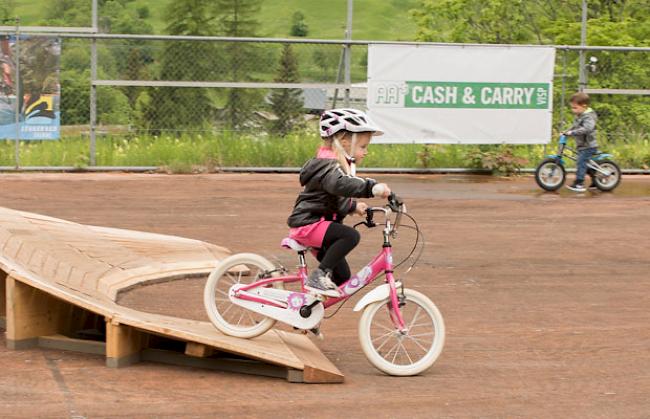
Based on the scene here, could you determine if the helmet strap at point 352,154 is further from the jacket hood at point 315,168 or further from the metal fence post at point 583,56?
the metal fence post at point 583,56

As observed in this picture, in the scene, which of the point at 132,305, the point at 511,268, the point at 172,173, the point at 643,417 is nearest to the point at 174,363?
the point at 132,305

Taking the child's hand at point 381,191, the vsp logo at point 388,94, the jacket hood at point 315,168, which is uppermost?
the vsp logo at point 388,94

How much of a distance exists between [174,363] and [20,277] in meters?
1.11

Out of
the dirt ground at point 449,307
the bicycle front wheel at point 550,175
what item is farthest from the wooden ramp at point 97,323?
the bicycle front wheel at point 550,175

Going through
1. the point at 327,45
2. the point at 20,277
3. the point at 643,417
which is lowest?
the point at 643,417

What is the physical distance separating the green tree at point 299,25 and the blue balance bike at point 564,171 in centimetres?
1725

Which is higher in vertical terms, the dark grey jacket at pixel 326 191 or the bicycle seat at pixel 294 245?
the dark grey jacket at pixel 326 191

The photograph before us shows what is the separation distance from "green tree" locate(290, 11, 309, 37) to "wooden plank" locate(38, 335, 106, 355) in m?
26.4

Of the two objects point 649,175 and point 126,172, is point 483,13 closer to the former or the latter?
point 649,175

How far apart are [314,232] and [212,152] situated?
442 inches

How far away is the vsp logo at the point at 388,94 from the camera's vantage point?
709 inches

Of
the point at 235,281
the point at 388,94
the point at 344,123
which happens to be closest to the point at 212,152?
the point at 388,94

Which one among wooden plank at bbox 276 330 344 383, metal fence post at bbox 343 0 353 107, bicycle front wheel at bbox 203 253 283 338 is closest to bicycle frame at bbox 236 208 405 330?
bicycle front wheel at bbox 203 253 283 338

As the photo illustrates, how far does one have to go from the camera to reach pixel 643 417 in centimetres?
664
